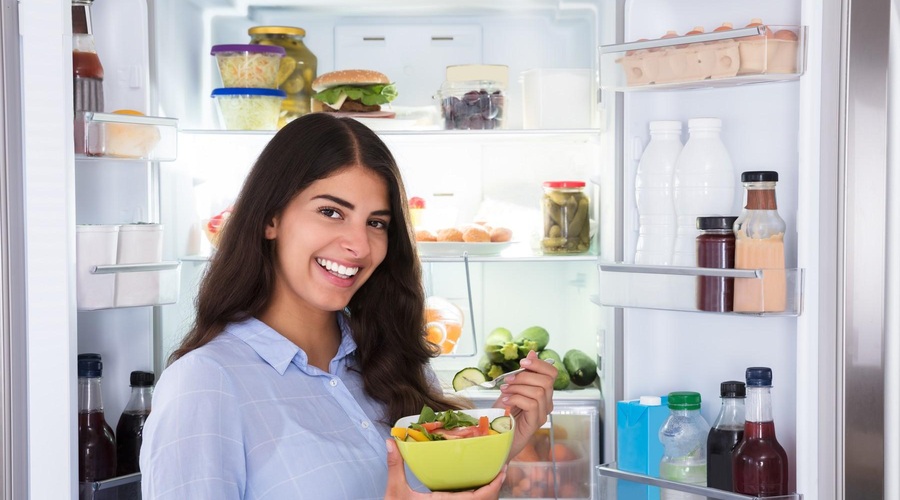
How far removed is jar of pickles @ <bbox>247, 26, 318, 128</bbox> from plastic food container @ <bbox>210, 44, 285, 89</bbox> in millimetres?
61

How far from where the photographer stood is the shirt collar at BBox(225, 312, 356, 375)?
125 cm

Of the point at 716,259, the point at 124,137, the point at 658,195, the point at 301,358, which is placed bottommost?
the point at 301,358

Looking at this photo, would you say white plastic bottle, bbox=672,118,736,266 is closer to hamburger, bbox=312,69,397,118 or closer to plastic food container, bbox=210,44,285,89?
hamburger, bbox=312,69,397,118

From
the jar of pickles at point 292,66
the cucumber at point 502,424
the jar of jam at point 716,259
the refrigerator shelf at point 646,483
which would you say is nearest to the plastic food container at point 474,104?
the jar of pickles at point 292,66

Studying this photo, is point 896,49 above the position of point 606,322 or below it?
above

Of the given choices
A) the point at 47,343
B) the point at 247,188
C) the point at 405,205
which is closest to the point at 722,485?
the point at 405,205

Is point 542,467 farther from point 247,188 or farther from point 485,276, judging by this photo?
point 247,188

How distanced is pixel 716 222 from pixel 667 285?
149 mm

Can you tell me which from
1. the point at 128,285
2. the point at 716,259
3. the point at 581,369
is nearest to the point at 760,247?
the point at 716,259

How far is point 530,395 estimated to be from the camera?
1.40 meters

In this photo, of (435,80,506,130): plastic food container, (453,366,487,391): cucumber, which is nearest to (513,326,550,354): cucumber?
(453,366,487,391): cucumber

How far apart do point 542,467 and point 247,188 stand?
1.12m

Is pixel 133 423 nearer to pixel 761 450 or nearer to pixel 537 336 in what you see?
pixel 537 336

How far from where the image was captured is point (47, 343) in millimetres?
1576
